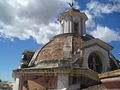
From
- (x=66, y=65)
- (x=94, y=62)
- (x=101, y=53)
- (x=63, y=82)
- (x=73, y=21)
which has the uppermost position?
(x=73, y=21)

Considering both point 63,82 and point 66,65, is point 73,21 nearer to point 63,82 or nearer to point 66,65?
point 66,65

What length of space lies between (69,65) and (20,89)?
4831mm

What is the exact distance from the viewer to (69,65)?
41.5 ft

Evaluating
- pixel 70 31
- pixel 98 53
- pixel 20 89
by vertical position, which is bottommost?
pixel 20 89

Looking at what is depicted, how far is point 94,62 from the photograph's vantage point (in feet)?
46.1

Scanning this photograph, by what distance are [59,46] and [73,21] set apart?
174 inches

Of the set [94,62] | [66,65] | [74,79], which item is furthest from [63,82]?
[94,62]

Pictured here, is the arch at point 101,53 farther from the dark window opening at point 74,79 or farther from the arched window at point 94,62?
the dark window opening at point 74,79

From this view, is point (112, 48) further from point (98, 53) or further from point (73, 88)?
point (73, 88)

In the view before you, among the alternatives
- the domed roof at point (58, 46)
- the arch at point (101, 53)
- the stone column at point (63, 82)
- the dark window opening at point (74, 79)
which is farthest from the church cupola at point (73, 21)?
the stone column at point (63, 82)

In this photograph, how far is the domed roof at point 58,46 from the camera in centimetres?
1416

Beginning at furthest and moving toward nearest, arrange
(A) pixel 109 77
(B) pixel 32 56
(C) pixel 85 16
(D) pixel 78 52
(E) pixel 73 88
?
(C) pixel 85 16
(B) pixel 32 56
(D) pixel 78 52
(E) pixel 73 88
(A) pixel 109 77

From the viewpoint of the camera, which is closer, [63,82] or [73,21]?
[63,82]

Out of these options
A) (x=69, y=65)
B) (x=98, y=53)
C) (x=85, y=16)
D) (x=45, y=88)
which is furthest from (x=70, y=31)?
(x=45, y=88)
